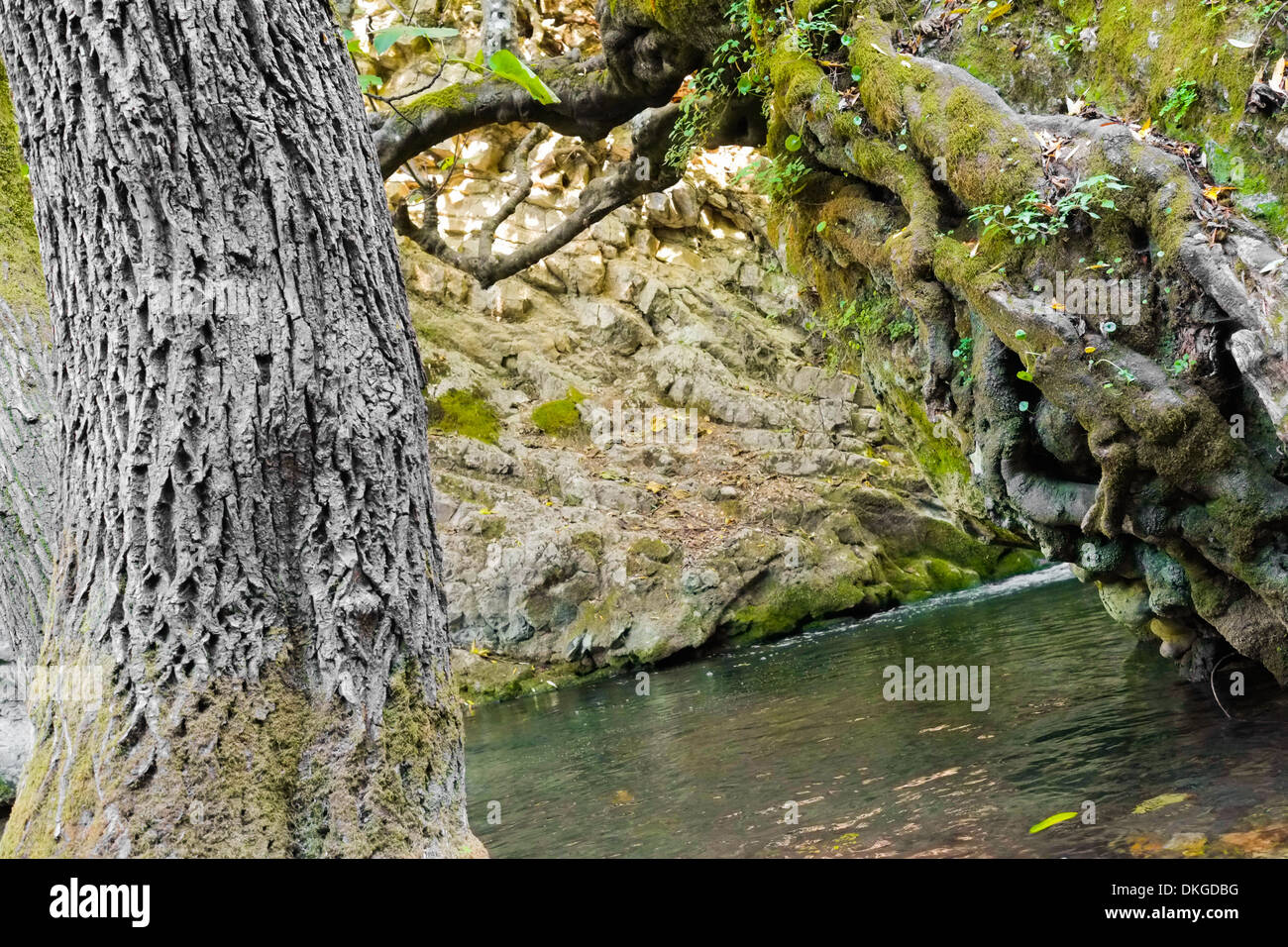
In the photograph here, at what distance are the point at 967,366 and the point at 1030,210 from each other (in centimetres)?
132

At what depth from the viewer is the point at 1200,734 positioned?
5.63 metres

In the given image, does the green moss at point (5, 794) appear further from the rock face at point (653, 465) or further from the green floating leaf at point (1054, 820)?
the rock face at point (653, 465)

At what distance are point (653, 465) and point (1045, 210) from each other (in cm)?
1288

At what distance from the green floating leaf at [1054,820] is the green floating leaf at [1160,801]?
294 mm

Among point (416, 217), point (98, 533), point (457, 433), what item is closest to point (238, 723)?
point (98, 533)

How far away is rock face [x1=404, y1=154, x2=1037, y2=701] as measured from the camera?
13.7m

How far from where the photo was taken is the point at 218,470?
2027mm

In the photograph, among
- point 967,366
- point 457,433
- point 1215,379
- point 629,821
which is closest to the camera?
point 1215,379

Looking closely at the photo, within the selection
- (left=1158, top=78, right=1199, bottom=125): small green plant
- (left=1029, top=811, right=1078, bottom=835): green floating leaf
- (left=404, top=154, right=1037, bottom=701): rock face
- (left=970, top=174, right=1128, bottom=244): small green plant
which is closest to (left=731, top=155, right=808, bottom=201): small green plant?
(left=404, top=154, right=1037, bottom=701): rock face

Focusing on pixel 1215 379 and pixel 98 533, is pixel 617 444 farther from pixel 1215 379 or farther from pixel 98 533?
pixel 98 533

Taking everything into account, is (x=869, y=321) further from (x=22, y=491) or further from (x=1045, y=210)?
(x=22, y=491)

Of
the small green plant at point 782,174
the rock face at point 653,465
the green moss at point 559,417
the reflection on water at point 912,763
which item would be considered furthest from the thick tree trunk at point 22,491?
the green moss at point 559,417

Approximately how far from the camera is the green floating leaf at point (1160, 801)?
15.1 ft

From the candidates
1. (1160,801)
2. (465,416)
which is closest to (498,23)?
(1160,801)
